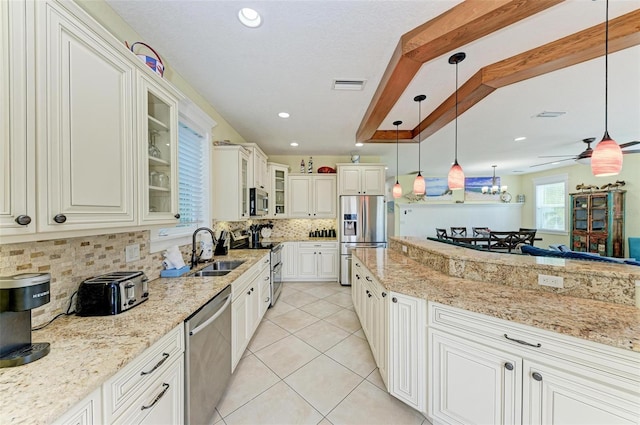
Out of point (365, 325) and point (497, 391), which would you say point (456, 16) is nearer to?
point (497, 391)

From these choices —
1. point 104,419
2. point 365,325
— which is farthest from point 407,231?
point 104,419

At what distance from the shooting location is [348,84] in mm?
2262

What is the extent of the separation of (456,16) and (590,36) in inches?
41.3

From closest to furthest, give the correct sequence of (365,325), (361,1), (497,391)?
(497,391), (361,1), (365,325)

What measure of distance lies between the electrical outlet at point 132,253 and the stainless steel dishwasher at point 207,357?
2.20 ft

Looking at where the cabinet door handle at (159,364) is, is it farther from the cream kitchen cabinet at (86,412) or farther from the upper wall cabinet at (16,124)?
the upper wall cabinet at (16,124)

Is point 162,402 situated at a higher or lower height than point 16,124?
lower

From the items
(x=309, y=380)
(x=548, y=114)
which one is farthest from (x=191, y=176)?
(x=548, y=114)

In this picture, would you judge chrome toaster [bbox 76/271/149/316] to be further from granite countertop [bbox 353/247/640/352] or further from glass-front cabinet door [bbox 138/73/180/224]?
granite countertop [bbox 353/247/640/352]

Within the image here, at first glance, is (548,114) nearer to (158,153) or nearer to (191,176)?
(158,153)

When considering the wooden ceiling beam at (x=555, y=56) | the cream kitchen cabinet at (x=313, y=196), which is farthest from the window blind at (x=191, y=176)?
the wooden ceiling beam at (x=555, y=56)

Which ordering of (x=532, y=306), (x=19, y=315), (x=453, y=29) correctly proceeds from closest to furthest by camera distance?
1. (x=19, y=315)
2. (x=532, y=306)
3. (x=453, y=29)

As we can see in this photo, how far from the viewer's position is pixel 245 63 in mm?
1956

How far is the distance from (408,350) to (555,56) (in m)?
2.38
